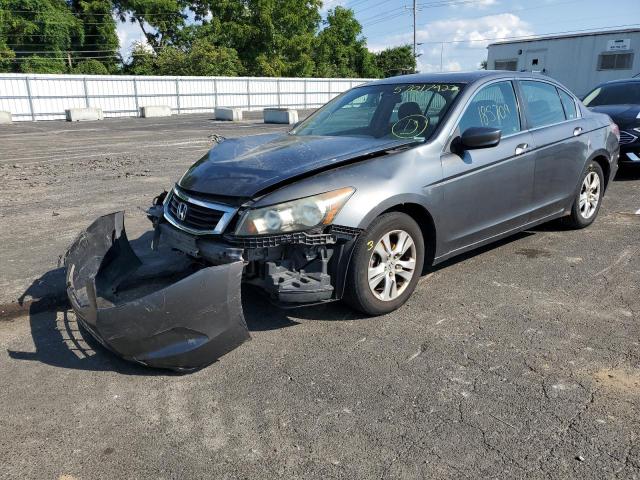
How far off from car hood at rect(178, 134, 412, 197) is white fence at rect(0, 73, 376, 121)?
28.3m

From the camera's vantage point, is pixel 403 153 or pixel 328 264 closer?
pixel 328 264

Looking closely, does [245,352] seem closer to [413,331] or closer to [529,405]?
[413,331]

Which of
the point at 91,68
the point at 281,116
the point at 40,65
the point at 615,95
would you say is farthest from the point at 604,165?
the point at 91,68

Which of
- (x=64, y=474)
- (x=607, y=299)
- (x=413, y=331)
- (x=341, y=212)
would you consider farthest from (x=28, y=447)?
(x=607, y=299)

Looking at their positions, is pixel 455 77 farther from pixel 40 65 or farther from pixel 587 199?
pixel 40 65

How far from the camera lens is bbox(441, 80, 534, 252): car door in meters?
4.12

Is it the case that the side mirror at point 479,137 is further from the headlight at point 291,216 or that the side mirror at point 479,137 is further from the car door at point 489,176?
the headlight at point 291,216

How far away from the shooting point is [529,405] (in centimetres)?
279

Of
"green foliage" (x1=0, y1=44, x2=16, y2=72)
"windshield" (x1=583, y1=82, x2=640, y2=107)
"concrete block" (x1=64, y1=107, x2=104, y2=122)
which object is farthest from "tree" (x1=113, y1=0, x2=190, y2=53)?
"windshield" (x1=583, y1=82, x2=640, y2=107)

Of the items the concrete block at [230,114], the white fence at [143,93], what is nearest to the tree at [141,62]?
the white fence at [143,93]

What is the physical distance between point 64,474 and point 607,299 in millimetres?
3815

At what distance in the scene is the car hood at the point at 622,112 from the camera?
8.52 meters

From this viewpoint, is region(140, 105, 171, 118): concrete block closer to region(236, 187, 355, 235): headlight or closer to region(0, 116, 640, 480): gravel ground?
region(0, 116, 640, 480): gravel ground

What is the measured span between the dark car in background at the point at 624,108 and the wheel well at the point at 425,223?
5700 mm
